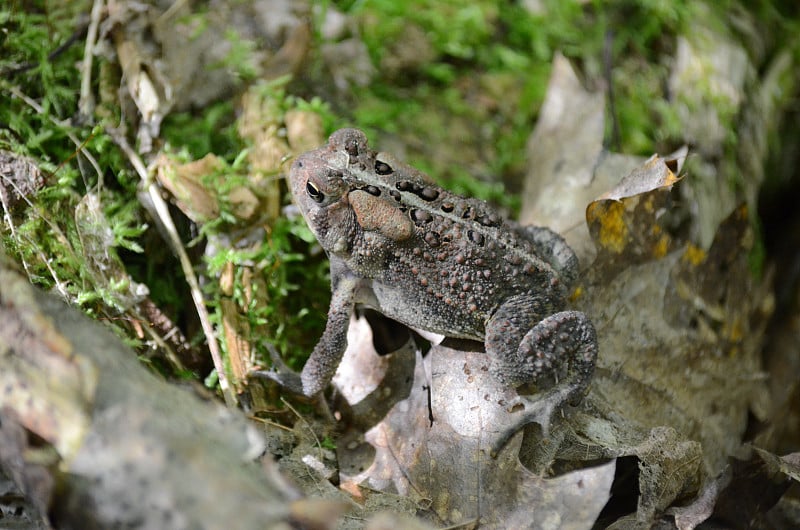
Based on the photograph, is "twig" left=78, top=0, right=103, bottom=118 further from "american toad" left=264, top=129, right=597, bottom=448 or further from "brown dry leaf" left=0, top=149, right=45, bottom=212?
"american toad" left=264, top=129, right=597, bottom=448

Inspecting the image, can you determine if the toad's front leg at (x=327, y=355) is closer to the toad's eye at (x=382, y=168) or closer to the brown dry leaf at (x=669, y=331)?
the toad's eye at (x=382, y=168)

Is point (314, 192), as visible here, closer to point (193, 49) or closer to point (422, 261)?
point (422, 261)

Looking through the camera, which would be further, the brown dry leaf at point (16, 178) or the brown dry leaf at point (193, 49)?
the brown dry leaf at point (193, 49)

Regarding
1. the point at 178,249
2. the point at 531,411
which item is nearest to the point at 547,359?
the point at 531,411

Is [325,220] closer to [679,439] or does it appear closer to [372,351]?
[372,351]

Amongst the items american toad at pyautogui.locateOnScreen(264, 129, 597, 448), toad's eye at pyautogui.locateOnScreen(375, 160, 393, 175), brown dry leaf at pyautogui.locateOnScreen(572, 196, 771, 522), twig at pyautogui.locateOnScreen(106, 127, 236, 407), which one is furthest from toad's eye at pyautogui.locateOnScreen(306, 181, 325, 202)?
brown dry leaf at pyautogui.locateOnScreen(572, 196, 771, 522)

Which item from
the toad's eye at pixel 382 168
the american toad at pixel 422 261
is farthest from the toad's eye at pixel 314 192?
the toad's eye at pixel 382 168

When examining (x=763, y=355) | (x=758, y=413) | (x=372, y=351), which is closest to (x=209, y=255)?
(x=372, y=351)
